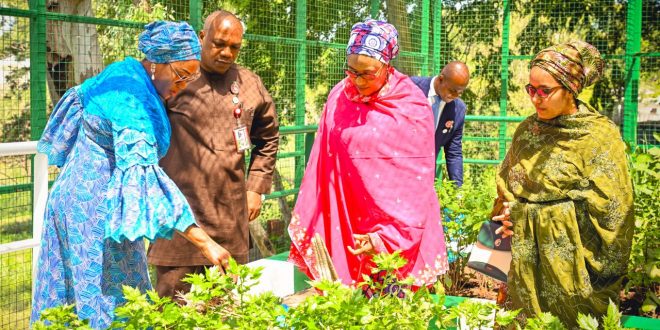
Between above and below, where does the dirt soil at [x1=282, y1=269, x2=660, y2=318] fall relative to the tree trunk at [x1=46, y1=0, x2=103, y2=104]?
Result: below

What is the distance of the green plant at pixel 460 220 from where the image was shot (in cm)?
518

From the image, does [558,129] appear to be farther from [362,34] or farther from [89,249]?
[89,249]

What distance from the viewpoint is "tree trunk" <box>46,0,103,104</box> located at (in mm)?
4941

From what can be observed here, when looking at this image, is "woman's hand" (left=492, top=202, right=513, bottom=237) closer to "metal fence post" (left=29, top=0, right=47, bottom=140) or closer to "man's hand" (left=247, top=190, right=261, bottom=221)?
"man's hand" (left=247, top=190, right=261, bottom=221)

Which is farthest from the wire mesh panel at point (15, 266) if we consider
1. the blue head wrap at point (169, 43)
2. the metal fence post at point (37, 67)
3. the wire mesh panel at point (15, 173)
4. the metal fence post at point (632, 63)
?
the metal fence post at point (632, 63)

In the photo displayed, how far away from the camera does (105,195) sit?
8.96 ft

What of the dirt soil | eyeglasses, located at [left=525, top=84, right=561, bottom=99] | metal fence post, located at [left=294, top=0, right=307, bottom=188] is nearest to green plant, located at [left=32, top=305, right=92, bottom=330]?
eyeglasses, located at [left=525, top=84, right=561, bottom=99]

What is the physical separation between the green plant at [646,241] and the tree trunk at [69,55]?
11.7ft

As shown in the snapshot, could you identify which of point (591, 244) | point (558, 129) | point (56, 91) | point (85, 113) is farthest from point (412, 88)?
point (56, 91)

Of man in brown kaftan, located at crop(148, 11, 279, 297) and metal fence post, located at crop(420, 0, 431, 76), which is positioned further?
metal fence post, located at crop(420, 0, 431, 76)

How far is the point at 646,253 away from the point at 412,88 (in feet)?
5.97

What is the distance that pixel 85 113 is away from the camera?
271 centimetres

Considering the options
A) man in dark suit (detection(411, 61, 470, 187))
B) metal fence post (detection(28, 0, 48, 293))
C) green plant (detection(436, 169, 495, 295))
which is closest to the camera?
metal fence post (detection(28, 0, 48, 293))

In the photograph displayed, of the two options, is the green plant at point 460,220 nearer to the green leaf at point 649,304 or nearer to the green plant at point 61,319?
the green leaf at point 649,304
